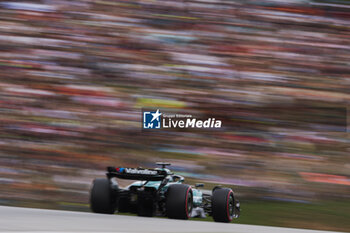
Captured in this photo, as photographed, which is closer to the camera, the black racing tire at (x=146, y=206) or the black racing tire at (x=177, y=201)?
the black racing tire at (x=177, y=201)

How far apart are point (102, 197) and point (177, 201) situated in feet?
2.77

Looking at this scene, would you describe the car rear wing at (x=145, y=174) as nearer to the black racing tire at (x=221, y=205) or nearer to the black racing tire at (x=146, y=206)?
the black racing tire at (x=146, y=206)

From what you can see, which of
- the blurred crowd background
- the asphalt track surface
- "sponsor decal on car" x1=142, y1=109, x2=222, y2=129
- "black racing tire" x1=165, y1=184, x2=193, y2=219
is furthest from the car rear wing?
"sponsor decal on car" x1=142, y1=109, x2=222, y2=129

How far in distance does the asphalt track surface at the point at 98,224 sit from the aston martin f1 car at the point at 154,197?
0.52ft

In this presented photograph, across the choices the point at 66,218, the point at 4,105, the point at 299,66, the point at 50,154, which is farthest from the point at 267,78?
the point at 66,218

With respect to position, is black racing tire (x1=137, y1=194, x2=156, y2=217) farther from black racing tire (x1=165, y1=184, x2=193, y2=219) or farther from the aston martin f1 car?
black racing tire (x1=165, y1=184, x2=193, y2=219)

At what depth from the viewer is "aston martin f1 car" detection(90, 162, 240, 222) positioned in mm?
5297

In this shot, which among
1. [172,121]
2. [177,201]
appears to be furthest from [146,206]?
[172,121]

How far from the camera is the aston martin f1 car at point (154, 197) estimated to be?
5297mm

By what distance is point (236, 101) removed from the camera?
980 cm

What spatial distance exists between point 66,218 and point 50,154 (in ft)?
13.2

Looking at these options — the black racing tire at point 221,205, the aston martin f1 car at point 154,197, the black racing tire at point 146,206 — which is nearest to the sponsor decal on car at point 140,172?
the aston martin f1 car at point 154,197

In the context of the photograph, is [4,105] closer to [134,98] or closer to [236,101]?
[134,98]

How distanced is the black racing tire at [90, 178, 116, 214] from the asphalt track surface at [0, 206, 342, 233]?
17 cm
